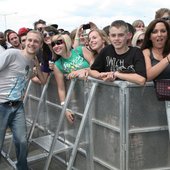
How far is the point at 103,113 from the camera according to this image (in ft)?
11.6

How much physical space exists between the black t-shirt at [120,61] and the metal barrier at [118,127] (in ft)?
0.70

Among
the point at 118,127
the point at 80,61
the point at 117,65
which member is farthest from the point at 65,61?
the point at 118,127

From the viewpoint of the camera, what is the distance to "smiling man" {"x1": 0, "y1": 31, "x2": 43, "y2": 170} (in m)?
4.09

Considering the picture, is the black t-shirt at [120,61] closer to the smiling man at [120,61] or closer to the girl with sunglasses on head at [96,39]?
the smiling man at [120,61]

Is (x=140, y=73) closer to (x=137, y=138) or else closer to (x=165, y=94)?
(x=165, y=94)

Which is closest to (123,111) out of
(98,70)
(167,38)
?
(98,70)

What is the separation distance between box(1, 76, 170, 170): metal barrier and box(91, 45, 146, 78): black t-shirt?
214mm

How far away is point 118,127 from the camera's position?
10.8 feet

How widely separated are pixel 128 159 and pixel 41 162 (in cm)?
199

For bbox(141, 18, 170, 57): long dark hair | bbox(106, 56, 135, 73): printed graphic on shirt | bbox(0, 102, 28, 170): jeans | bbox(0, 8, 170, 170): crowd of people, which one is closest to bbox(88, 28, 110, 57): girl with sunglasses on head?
bbox(0, 8, 170, 170): crowd of people

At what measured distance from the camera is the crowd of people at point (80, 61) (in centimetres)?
341

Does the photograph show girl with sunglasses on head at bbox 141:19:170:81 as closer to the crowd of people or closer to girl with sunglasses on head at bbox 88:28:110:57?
the crowd of people

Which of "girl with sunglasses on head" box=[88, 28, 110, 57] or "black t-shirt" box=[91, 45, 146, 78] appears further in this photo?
"girl with sunglasses on head" box=[88, 28, 110, 57]

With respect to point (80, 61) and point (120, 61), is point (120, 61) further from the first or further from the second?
point (80, 61)
